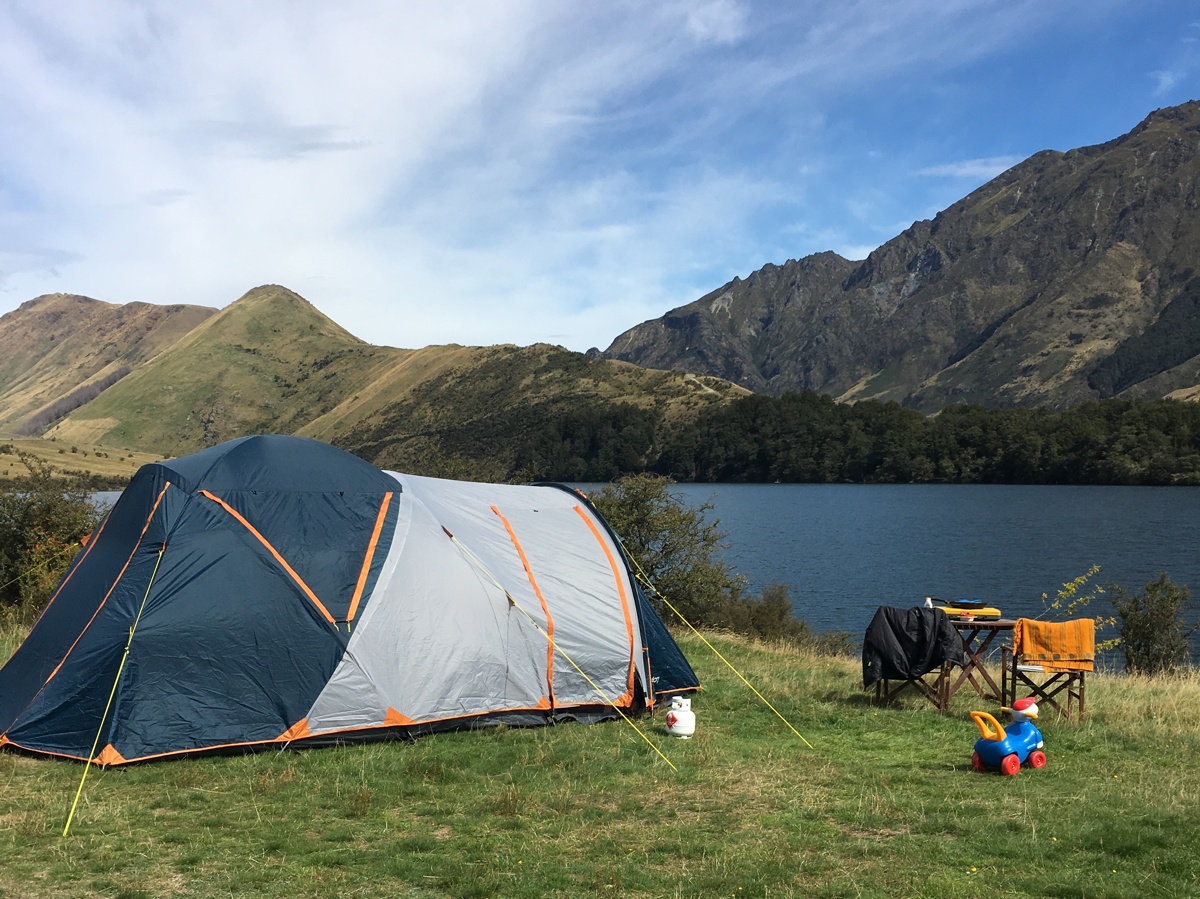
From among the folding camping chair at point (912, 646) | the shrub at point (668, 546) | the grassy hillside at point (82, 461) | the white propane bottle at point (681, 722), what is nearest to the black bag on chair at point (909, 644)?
the folding camping chair at point (912, 646)

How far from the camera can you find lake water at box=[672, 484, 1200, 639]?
128 feet

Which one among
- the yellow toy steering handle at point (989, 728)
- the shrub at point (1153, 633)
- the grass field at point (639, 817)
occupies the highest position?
the yellow toy steering handle at point (989, 728)

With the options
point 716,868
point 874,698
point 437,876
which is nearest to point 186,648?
point 437,876

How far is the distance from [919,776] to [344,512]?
668cm

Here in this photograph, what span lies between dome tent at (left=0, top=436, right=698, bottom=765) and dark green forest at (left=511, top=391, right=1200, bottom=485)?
89.3 m

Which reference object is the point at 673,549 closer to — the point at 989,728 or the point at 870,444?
the point at 989,728

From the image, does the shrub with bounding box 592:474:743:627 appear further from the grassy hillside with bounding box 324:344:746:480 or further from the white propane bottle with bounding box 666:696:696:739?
the grassy hillside with bounding box 324:344:746:480

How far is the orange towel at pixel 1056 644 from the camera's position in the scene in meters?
10.9

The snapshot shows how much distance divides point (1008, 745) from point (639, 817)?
3665 millimetres

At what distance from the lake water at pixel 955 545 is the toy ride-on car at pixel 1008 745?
55.1ft

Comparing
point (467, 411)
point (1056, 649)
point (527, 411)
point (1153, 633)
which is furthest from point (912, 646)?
point (467, 411)

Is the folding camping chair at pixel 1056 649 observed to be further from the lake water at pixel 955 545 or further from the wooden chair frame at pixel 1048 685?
the lake water at pixel 955 545

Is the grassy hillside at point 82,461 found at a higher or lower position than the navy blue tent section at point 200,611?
higher

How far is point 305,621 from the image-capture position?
411 inches
